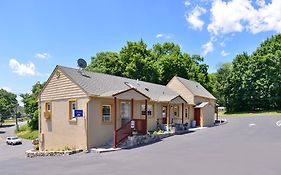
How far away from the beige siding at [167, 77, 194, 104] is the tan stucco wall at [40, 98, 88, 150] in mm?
16481

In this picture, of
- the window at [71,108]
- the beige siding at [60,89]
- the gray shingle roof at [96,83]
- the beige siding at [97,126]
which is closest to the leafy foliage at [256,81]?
the gray shingle roof at [96,83]

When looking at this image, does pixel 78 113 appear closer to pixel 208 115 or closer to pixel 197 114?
pixel 197 114

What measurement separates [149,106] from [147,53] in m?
→ 29.5

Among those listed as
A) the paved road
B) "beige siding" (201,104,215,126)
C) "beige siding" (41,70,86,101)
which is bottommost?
the paved road

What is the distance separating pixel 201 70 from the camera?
63.6 meters

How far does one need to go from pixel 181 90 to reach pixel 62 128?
17124 millimetres

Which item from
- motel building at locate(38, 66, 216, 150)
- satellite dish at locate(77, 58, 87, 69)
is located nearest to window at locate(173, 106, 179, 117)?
motel building at locate(38, 66, 216, 150)

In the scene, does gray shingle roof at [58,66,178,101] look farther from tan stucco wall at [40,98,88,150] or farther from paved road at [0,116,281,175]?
paved road at [0,116,281,175]

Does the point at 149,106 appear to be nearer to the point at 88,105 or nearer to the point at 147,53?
the point at 88,105

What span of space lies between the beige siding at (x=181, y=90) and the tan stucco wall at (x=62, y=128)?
54.1 ft

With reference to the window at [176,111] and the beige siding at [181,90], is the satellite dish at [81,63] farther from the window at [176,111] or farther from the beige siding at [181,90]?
the beige siding at [181,90]

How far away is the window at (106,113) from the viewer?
1959 centimetres

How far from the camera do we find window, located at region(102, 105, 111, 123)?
19594mm

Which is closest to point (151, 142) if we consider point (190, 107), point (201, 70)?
point (190, 107)
